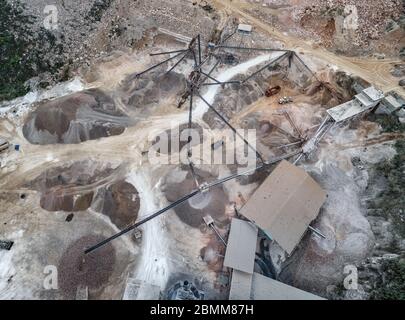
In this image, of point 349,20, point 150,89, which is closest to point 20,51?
point 150,89

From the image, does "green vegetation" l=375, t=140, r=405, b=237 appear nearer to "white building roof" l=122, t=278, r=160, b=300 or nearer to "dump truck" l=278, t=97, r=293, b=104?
"dump truck" l=278, t=97, r=293, b=104

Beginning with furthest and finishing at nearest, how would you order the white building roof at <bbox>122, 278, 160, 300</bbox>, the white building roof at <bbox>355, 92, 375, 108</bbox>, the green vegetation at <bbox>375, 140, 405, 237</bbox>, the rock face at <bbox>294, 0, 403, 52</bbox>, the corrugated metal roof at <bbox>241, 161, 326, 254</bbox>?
the rock face at <bbox>294, 0, 403, 52</bbox>, the white building roof at <bbox>355, 92, 375, 108</bbox>, the green vegetation at <bbox>375, 140, 405, 237</bbox>, the corrugated metal roof at <bbox>241, 161, 326, 254</bbox>, the white building roof at <bbox>122, 278, 160, 300</bbox>

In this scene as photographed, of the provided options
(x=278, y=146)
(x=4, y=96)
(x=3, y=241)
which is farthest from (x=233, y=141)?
(x=4, y=96)

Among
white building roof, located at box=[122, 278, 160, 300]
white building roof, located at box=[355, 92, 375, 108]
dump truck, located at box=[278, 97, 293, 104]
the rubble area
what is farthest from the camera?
the rubble area

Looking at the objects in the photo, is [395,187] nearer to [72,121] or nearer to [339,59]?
[339,59]

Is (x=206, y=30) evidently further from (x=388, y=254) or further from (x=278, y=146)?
(x=388, y=254)

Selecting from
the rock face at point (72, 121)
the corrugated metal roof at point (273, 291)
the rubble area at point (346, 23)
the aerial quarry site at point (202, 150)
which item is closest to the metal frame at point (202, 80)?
the aerial quarry site at point (202, 150)

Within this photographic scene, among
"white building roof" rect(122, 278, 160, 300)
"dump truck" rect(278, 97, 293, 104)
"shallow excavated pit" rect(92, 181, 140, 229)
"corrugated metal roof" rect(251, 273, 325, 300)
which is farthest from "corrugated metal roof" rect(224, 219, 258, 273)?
"dump truck" rect(278, 97, 293, 104)

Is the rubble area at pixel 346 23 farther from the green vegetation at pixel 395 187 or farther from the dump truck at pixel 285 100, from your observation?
the green vegetation at pixel 395 187
